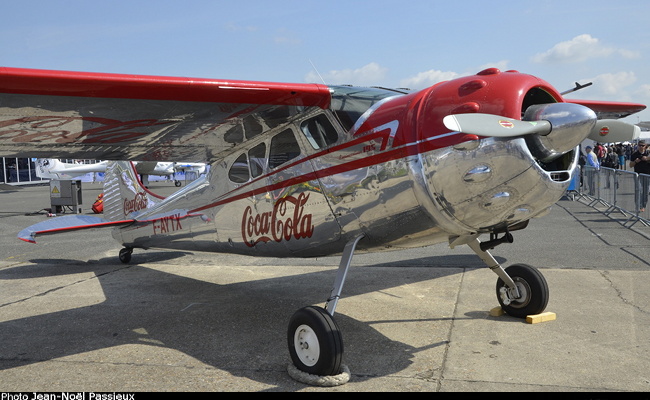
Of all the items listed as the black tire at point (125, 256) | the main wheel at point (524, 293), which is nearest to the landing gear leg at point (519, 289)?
the main wheel at point (524, 293)

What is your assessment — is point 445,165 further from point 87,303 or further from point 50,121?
point 87,303

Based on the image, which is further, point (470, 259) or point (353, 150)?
point (470, 259)

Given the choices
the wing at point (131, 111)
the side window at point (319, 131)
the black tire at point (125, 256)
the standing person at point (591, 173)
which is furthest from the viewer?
the standing person at point (591, 173)

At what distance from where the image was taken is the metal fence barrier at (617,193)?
490 inches

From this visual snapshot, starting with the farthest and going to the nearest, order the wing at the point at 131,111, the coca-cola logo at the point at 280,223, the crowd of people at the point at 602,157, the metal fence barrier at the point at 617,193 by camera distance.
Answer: the crowd of people at the point at 602,157
the metal fence barrier at the point at 617,193
the coca-cola logo at the point at 280,223
the wing at the point at 131,111

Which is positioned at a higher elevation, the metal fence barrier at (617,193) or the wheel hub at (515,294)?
the metal fence barrier at (617,193)

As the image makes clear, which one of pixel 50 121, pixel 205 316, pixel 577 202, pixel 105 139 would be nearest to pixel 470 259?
pixel 205 316

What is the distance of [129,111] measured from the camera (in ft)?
16.3

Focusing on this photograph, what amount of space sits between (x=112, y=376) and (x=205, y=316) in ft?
5.87

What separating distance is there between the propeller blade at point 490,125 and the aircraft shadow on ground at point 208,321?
1.92 m

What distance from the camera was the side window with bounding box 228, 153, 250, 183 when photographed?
6180 mm

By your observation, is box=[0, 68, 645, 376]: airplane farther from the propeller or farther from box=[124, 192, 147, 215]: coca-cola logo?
box=[124, 192, 147, 215]: coca-cola logo

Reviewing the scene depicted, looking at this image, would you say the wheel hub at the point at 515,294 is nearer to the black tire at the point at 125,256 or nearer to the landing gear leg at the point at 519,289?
the landing gear leg at the point at 519,289

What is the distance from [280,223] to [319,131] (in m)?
1.06
